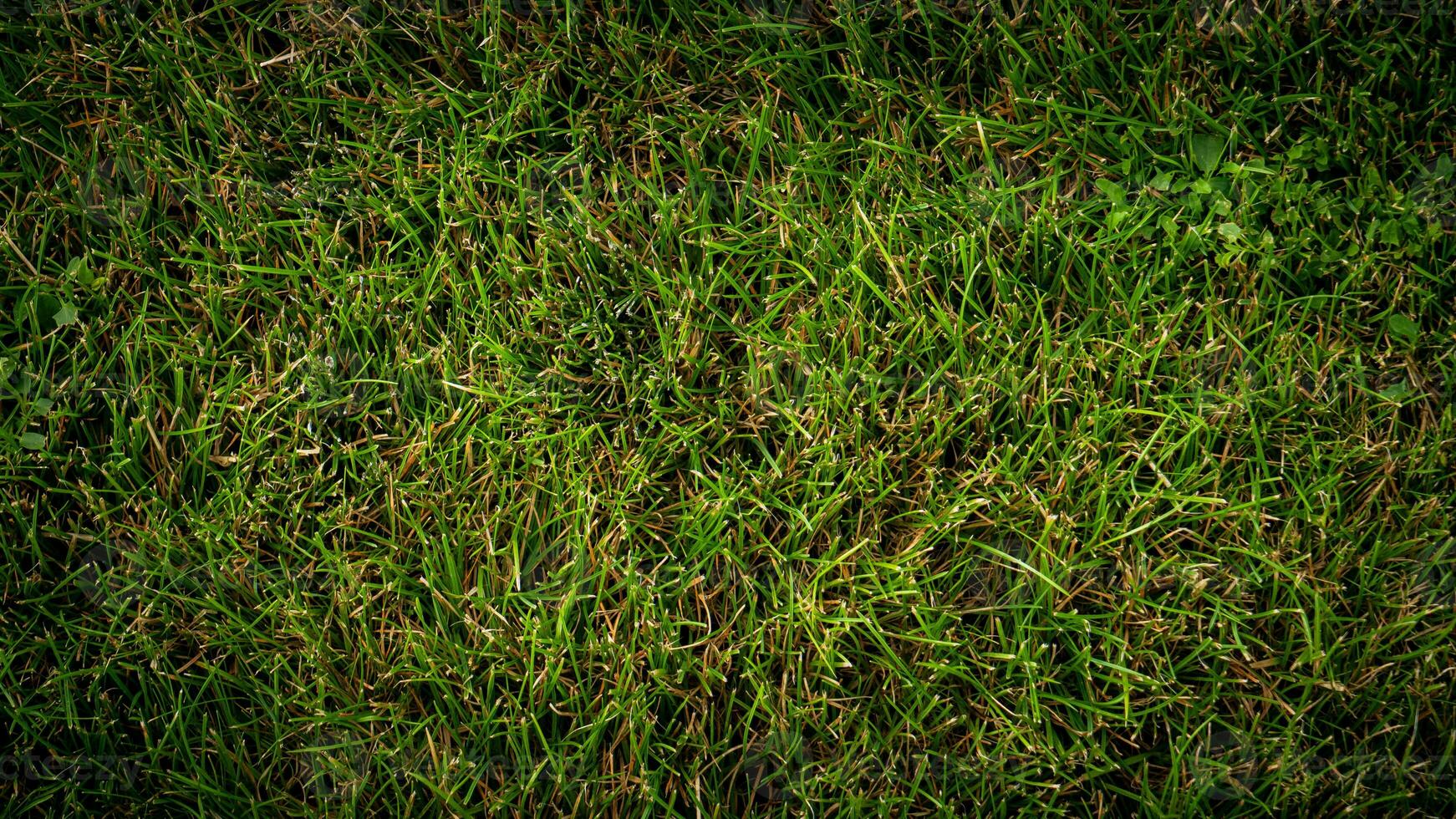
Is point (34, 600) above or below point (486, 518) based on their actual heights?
below

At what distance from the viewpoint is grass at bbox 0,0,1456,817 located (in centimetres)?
211

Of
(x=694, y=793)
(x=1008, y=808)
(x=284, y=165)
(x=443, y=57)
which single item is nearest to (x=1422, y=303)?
(x=1008, y=808)

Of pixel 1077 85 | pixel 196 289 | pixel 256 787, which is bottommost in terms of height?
pixel 256 787

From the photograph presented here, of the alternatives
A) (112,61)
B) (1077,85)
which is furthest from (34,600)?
(1077,85)

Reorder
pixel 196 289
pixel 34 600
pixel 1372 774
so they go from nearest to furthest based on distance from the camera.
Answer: pixel 1372 774
pixel 34 600
pixel 196 289

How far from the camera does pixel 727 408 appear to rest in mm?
2250

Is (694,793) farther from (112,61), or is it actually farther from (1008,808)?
(112,61)

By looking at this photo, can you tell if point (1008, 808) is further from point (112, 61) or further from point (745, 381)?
point (112, 61)

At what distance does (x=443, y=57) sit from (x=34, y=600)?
156 centimetres

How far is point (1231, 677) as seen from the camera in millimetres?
2092

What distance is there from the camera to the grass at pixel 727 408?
2.11 meters

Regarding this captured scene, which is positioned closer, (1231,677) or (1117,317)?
(1231,677)

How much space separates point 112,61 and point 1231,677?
3001 mm

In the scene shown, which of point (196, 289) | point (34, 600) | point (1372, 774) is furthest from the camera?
point (196, 289)
